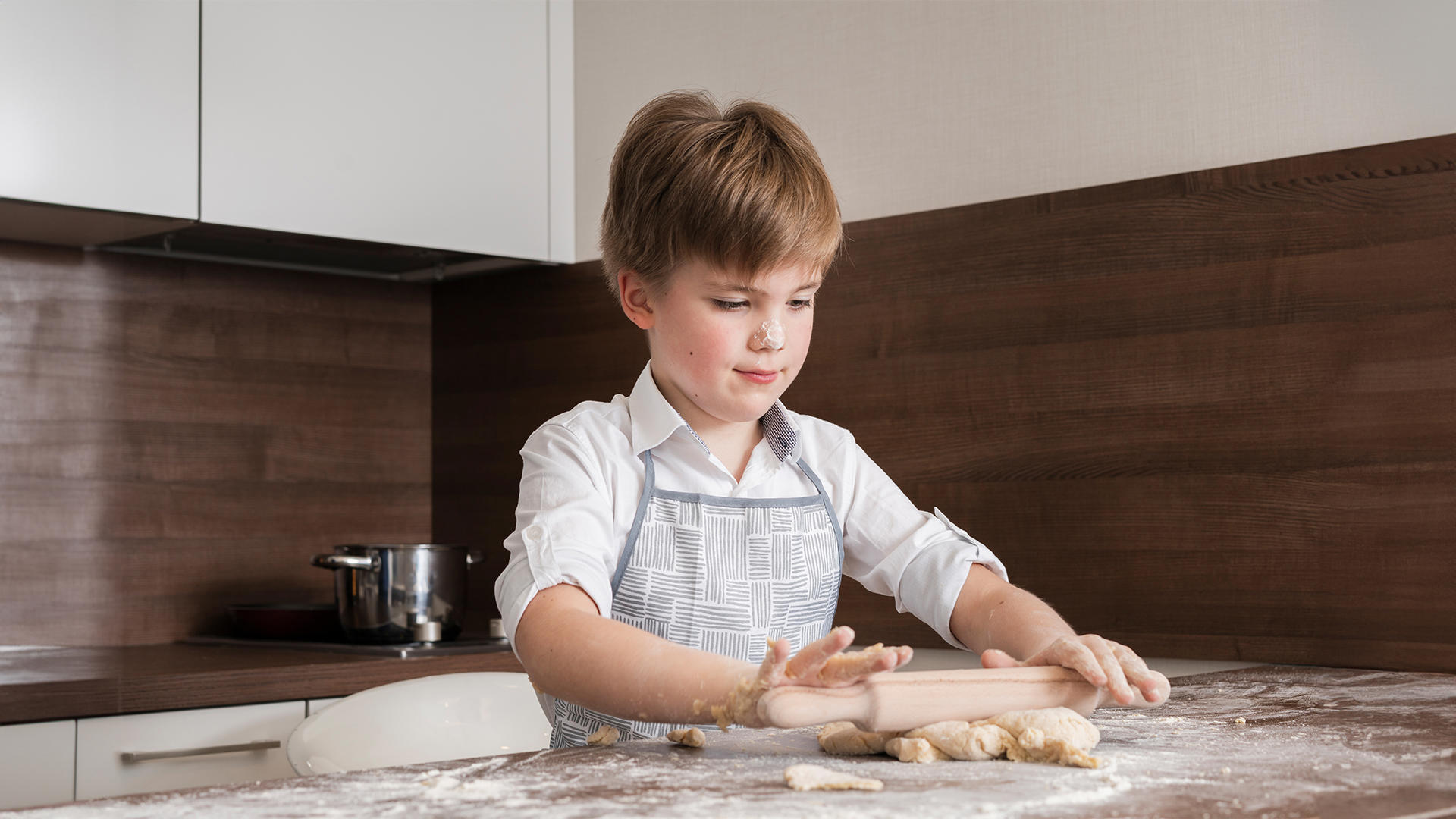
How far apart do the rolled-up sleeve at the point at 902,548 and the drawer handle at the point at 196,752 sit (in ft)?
2.72

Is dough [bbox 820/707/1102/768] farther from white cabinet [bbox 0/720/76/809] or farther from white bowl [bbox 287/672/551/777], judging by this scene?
white cabinet [bbox 0/720/76/809]

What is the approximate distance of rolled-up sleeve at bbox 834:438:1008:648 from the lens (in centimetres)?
101

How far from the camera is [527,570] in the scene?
852 mm

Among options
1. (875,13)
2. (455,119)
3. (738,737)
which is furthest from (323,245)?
(738,737)

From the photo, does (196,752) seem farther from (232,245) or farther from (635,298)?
(635,298)

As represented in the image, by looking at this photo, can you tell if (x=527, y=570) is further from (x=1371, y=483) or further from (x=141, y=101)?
(x=141, y=101)

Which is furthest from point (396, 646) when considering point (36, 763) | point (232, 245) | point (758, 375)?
point (758, 375)

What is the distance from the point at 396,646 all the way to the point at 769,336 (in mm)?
1043

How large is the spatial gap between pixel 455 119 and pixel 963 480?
3.04ft

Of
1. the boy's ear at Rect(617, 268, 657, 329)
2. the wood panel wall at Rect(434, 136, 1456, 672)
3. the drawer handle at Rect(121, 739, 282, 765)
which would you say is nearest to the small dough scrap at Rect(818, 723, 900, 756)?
the boy's ear at Rect(617, 268, 657, 329)

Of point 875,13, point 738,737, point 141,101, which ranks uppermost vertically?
point 875,13

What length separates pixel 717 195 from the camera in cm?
91

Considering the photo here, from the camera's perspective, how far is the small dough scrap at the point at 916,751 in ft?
2.34

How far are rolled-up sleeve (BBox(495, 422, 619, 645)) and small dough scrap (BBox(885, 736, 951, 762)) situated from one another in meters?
0.23
